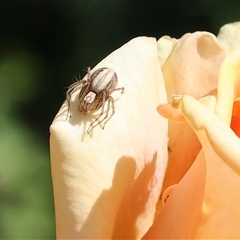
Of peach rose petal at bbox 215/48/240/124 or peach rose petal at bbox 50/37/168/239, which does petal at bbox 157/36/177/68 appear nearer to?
peach rose petal at bbox 50/37/168/239

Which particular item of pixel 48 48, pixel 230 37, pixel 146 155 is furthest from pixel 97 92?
pixel 48 48

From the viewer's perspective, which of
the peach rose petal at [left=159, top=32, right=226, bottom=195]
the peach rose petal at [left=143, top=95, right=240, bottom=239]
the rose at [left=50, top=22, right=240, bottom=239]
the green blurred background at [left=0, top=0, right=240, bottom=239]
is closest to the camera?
the peach rose petal at [left=143, top=95, right=240, bottom=239]

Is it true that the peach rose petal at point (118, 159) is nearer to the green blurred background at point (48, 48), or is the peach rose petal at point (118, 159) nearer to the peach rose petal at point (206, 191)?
the peach rose petal at point (206, 191)

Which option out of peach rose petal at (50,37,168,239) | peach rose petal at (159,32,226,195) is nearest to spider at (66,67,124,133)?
peach rose petal at (50,37,168,239)

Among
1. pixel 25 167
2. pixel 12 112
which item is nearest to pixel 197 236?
pixel 25 167

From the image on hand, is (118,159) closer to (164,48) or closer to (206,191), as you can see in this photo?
(206,191)

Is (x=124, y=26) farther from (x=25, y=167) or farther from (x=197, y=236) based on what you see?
(x=197, y=236)

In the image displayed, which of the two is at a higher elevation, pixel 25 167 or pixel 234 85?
pixel 234 85
